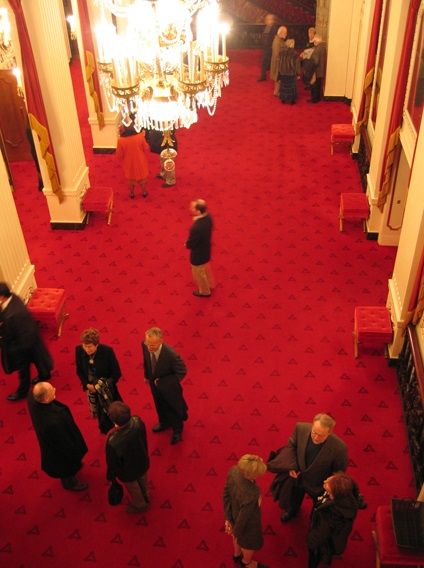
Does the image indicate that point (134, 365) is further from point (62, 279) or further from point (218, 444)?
point (62, 279)

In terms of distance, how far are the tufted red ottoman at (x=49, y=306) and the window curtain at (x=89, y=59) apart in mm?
4460

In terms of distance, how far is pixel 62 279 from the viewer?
24.4 feet

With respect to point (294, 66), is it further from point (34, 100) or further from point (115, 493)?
point (115, 493)

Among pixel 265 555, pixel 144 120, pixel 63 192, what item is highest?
pixel 144 120

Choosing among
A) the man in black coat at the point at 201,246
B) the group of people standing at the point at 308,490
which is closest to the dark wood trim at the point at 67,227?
the man in black coat at the point at 201,246

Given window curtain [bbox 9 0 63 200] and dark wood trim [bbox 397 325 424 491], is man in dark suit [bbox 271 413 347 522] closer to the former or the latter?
dark wood trim [bbox 397 325 424 491]

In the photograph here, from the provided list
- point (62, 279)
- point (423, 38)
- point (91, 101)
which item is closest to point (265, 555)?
point (62, 279)

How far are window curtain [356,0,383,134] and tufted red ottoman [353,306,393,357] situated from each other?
14.0 ft

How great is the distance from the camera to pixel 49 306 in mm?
6453

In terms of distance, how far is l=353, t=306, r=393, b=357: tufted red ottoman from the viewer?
19.8 ft

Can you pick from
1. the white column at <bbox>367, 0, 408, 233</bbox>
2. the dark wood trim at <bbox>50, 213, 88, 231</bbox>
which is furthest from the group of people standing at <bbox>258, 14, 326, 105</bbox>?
the dark wood trim at <bbox>50, 213, 88, 231</bbox>

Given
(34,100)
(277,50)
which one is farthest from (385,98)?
(277,50)

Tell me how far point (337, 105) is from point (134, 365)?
8.48 meters

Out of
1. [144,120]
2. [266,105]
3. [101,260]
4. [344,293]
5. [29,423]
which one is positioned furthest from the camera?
[266,105]
